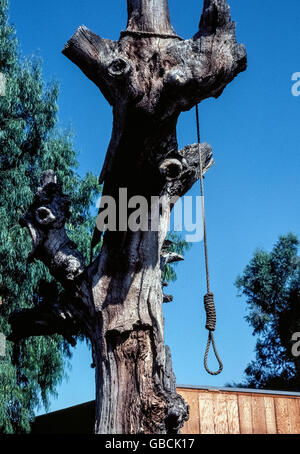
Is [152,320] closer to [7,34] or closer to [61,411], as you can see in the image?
[61,411]

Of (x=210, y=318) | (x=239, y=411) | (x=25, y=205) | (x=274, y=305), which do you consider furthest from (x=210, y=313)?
(x=274, y=305)

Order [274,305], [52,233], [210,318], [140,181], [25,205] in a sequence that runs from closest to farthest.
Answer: [140,181] < [210,318] < [52,233] < [25,205] < [274,305]

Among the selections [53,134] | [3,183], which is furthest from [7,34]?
[3,183]

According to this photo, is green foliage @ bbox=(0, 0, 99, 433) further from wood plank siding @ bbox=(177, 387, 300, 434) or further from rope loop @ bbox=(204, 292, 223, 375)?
rope loop @ bbox=(204, 292, 223, 375)

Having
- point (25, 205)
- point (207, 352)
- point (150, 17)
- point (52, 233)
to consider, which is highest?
point (25, 205)

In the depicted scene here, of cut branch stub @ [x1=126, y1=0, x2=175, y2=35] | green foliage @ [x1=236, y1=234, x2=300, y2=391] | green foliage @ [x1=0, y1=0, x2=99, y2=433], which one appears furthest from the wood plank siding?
green foliage @ [x1=236, y1=234, x2=300, y2=391]

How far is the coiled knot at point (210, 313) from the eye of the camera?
162 inches

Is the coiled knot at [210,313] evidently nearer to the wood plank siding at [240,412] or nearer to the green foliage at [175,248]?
the wood plank siding at [240,412]

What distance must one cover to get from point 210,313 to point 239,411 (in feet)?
15.9

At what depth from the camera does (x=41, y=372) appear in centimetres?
1195

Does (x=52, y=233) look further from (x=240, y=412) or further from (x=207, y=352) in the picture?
(x=240, y=412)

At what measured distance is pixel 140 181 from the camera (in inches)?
151

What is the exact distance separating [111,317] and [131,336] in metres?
0.19

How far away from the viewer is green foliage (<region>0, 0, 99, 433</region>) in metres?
11.4
